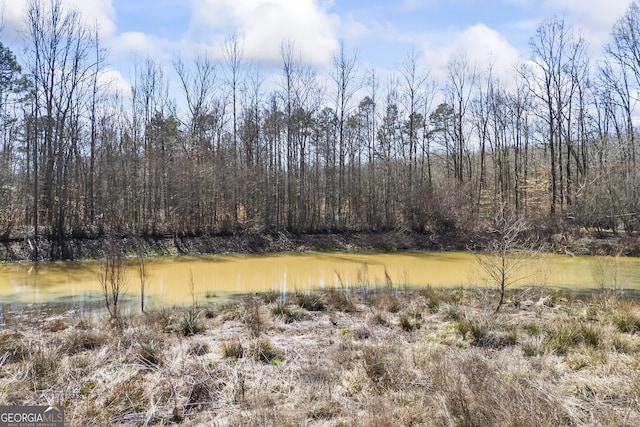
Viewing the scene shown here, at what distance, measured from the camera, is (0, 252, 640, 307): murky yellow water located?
10.5 meters

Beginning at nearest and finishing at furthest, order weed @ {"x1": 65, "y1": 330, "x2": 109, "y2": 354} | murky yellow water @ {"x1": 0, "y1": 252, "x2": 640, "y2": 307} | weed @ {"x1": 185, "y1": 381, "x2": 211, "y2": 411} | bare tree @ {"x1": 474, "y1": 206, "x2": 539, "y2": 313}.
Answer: weed @ {"x1": 185, "y1": 381, "x2": 211, "y2": 411}
weed @ {"x1": 65, "y1": 330, "x2": 109, "y2": 354}
bare tree @ {"x1": 474, "y1": 206, "x2": 539, "y2": 313}
murky yellow water @ {"x1": 0, "y1": 252, "x2": 640, "y2": 307}

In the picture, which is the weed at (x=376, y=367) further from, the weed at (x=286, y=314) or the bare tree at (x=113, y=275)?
the bare tree at (x=113, y=275)

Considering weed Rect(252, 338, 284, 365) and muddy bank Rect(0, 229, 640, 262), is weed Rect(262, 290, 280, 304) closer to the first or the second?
weed Rect(252, 338, 284, 365)

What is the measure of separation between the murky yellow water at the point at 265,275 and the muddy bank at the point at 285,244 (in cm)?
144

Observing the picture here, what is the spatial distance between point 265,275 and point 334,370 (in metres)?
9.84

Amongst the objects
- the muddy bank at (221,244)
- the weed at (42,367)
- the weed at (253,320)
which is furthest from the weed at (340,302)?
the muddy bank at (221,244)

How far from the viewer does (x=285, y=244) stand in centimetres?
2231

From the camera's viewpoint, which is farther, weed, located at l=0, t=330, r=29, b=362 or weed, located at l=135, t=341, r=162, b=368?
weed, located at l=0, t=330, r=29, b=362

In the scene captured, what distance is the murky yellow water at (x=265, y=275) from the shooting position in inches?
413

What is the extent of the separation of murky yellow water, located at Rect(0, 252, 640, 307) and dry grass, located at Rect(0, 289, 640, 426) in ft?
9.47

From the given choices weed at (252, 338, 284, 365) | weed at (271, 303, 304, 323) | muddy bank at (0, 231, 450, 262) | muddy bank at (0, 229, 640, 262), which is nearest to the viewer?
weed at (252, 338, 284, 365)

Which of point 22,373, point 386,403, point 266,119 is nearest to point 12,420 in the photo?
point 22,373

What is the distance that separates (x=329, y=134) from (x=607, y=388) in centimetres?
2375

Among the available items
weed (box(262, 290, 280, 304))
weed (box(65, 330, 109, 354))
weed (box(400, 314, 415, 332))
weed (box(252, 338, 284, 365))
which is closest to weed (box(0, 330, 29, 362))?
weed (box(65, 330, 109, 354))
